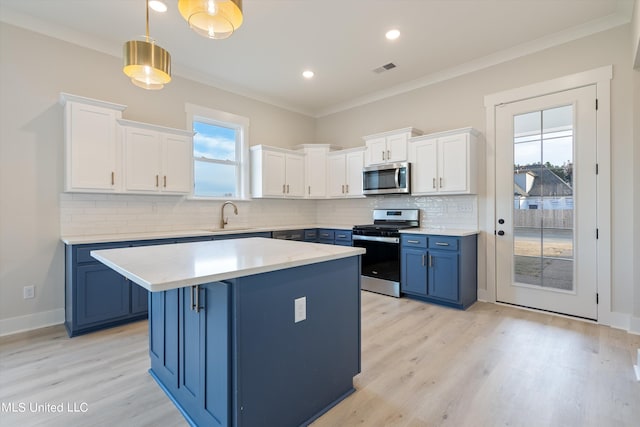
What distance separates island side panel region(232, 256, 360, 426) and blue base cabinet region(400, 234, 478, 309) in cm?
197

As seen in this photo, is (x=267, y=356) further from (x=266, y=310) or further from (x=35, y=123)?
(x=35, y=123)

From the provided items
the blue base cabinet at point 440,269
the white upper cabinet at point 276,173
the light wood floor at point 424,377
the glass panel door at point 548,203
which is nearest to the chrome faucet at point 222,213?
the white upper cabinet at point 276,173

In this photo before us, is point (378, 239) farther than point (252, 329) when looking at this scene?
Yes

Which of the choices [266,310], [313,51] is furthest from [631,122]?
[266,310]

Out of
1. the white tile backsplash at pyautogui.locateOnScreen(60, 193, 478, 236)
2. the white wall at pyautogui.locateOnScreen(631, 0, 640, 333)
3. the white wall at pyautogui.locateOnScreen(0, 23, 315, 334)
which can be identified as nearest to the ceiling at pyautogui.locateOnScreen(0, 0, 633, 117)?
the white wall at pyautogui.locateOnScreen(0, 23, 315, 334)

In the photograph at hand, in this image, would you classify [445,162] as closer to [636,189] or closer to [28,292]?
[636,189]

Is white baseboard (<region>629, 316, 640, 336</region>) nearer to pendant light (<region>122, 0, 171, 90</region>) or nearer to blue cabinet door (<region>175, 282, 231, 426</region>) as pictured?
blue cabinet door (<region>175, 282, 231, 426</region>)

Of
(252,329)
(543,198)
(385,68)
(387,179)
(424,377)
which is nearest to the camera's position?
(252,329)

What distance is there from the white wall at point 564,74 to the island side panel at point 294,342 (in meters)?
2.71

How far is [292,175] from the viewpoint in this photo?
17.0 ft

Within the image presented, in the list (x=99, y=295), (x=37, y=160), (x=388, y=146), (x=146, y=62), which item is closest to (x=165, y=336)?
(x=99, y=295)

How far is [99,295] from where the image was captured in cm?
299

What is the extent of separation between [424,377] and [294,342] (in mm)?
1104

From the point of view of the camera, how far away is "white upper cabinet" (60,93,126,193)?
3.02 meters
